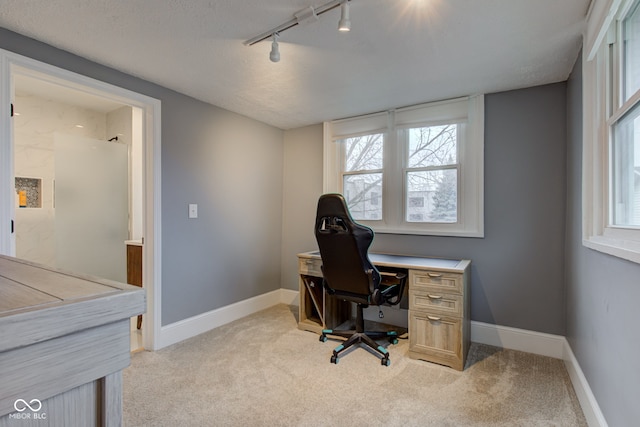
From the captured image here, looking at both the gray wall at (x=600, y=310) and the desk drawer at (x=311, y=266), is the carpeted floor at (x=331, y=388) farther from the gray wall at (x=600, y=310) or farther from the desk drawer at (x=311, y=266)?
the desk drawer at (x=311, y=266)

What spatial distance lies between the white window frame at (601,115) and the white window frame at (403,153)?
37.0 inches

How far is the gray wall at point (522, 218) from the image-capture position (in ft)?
8.24

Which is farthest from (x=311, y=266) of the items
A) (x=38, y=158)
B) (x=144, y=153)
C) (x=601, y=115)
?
(x=38, y=158)

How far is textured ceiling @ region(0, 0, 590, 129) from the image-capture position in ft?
5.41

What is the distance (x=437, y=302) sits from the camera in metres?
2.39

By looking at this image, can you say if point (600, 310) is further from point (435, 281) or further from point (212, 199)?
point (212, 199)

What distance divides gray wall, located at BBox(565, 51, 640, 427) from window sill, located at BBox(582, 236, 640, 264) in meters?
0.04

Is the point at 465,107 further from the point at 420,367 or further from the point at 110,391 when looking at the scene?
the point at 110,391

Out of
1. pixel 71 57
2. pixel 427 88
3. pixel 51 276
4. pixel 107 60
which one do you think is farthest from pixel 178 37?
pixel 427 88

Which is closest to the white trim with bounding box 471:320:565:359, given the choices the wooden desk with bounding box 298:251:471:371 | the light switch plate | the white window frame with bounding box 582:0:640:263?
the wooden desk with bounding box 298:251:471:371

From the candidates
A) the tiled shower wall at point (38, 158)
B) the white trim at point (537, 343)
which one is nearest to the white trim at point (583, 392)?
the white trim at point (537, 343)

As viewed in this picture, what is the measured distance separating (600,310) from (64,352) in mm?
2130

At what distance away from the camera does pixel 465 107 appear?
284 centimetres

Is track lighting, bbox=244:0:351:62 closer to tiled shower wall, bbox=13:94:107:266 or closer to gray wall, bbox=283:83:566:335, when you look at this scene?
gray wall, bbox=283:83:566:335
